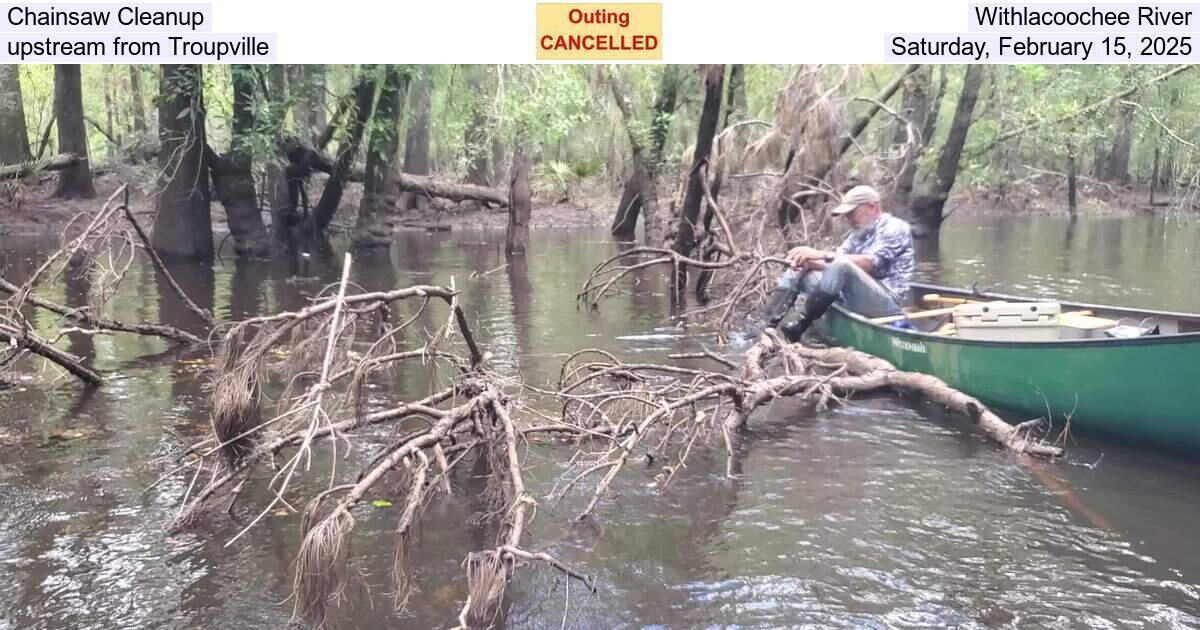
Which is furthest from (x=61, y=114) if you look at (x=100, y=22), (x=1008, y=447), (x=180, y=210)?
(x=1008, y=447)

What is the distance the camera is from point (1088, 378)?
263 inches

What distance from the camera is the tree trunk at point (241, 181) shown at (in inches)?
630

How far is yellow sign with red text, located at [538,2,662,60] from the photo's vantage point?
7.97 meters

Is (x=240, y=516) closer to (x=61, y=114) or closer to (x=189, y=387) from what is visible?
(x=189, y=387)

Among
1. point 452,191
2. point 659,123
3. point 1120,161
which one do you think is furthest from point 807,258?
point 1120,161

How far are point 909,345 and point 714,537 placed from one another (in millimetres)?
3323

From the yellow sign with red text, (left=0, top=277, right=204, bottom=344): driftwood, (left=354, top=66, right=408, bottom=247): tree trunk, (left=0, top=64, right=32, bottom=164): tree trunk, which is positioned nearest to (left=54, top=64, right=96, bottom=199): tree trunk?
(left=0, top=64, right=32, bottom=164): tree trunk

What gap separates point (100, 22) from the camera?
7742 millimetres

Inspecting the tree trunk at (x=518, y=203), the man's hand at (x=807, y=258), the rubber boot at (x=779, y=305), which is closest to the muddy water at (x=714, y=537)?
the man's hand at (x=807, y=258)

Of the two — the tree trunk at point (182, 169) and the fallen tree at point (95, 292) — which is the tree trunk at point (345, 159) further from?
the fallen tree at point (95, 292)

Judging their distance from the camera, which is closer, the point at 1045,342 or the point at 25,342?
the point at 1045,342

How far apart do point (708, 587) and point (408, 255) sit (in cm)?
1684

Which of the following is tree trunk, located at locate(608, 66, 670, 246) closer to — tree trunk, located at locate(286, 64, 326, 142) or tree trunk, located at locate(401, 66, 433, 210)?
tree trunk, located at locate(286, 64, 326, 142)

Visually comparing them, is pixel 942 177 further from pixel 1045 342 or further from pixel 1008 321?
pixel 1045 342
